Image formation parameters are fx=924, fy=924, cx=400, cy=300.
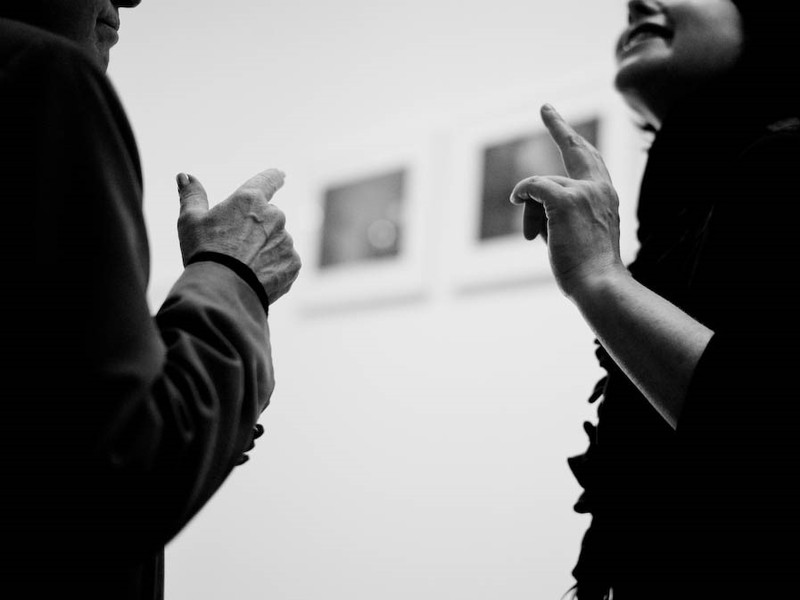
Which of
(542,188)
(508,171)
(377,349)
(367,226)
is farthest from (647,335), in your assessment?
(367,226)

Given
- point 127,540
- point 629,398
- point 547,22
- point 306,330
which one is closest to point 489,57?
point 547,22

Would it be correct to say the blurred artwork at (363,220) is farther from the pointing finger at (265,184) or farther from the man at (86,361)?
the man at (86,361)

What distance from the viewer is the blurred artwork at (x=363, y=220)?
269cm

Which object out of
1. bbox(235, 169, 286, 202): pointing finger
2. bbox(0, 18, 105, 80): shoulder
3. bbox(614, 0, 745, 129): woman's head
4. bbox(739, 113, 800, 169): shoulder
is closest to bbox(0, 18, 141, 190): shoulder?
bbox(0, 18, 105, 80): shoulder

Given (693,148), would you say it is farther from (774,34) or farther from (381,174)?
(381,174)

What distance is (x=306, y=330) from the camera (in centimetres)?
282

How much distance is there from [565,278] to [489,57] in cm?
174

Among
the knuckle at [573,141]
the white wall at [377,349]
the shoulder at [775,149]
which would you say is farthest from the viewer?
the white wall at [377,349]

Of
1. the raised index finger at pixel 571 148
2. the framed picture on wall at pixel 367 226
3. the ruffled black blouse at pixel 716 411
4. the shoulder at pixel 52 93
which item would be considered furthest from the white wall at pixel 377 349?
the shoulder at pixel 52 93

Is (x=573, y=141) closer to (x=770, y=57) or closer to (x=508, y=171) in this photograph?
(x=770, y=57)

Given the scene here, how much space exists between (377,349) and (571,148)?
1562 mm

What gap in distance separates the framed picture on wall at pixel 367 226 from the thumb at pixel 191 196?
61.3 inches

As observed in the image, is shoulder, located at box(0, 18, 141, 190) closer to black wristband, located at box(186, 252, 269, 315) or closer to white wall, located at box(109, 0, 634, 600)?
black wristband, located at box(186, 252, 269, 315)

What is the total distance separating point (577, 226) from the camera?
1037mm
